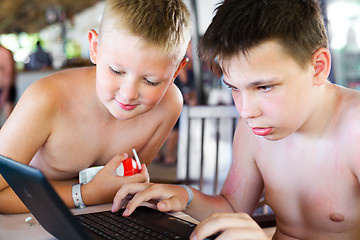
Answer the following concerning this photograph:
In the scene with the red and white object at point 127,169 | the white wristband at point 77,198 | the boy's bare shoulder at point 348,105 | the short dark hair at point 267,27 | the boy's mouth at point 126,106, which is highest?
the short dark hair at point 267,27

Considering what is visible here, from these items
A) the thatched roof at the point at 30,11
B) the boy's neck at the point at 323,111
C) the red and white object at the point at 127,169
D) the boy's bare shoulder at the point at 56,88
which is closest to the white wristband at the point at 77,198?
the red and white object at the point at 127,169

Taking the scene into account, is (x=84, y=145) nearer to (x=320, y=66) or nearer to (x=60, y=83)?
(x=60, y=83)

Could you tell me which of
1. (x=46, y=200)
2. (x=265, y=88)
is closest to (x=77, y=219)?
(x=46, y=200)

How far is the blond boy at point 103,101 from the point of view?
0.97 meters

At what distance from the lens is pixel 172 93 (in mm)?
1301

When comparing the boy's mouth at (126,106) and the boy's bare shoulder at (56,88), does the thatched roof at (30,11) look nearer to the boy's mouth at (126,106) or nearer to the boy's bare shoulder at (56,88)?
the boy's bare shoulder at (56,88)

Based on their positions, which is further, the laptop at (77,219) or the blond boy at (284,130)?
the blond boy at (284,130)

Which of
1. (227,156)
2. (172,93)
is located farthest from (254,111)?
(227,156)

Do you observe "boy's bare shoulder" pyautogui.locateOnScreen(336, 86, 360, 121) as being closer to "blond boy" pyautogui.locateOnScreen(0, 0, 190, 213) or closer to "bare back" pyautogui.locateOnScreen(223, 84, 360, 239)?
"bare back" pyautogui.locateOnScreen(223, 84, 360, 239)

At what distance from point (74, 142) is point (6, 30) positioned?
1133 centimetres

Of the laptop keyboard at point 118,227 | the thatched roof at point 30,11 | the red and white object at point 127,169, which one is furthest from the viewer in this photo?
the thatched roof at point 30,11

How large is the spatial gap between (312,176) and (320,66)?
27 cm

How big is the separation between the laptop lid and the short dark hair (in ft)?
1.44

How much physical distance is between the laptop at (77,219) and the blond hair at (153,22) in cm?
40
